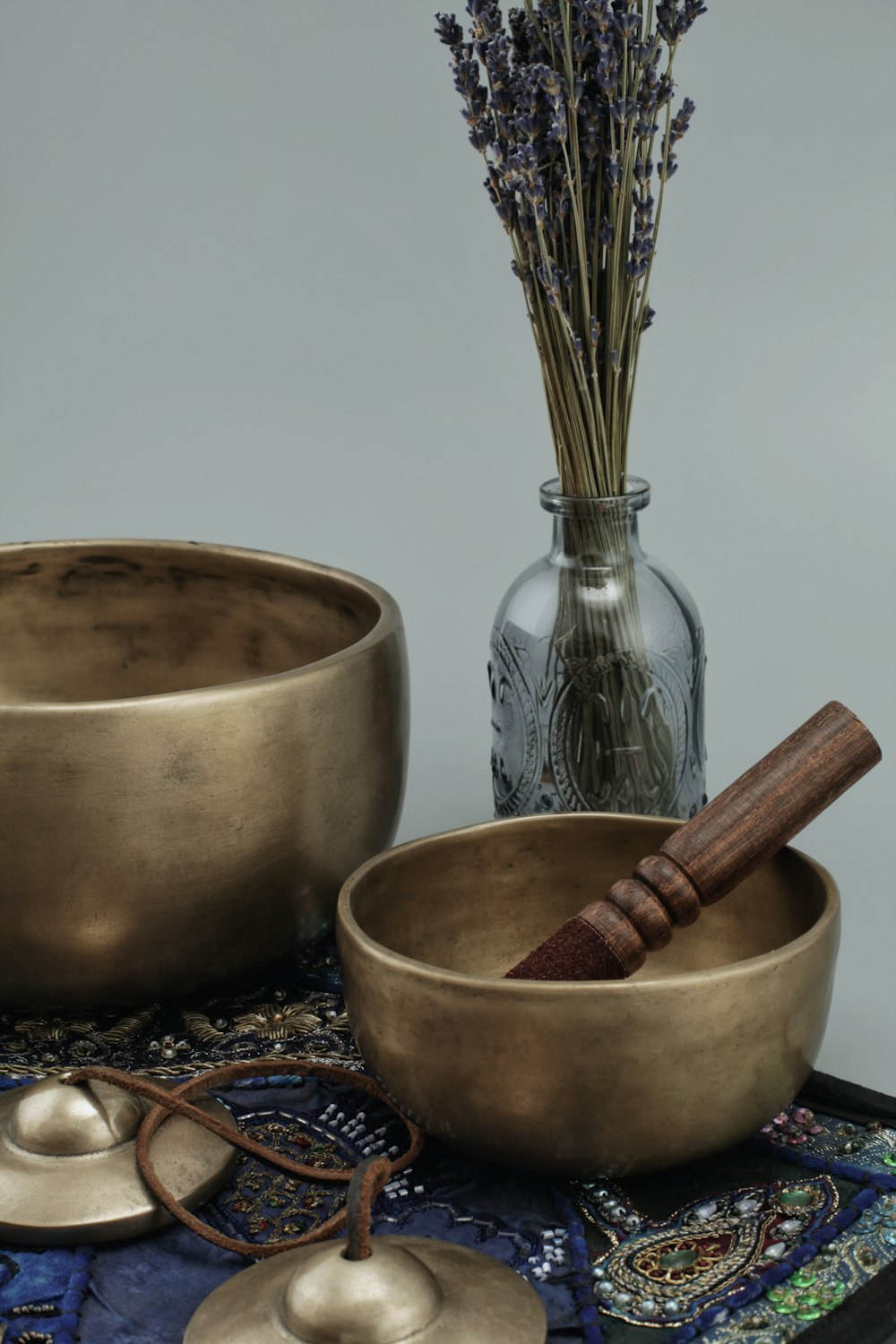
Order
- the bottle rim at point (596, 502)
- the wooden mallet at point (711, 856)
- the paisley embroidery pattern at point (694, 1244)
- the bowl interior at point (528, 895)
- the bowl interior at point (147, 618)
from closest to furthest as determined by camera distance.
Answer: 1. the paisley embroidery pattern at point (694, 1244)
2. the wooden mallet at point (711, 856)
3. the bowl interior at point (528, 895)
4. the bottle rim at point (596, 502)
5. the bowl interior at point (147, 618)

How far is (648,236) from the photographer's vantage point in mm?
1580

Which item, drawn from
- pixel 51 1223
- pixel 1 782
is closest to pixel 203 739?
pixel 1 782

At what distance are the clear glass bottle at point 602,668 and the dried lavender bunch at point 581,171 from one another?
0.07 meters

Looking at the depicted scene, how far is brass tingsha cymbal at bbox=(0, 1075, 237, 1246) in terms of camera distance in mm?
1179

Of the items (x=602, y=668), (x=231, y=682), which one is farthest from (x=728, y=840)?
(x=231, y=682)

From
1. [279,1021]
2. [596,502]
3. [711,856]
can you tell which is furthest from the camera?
[596,502]

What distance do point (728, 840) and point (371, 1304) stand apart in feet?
1.56

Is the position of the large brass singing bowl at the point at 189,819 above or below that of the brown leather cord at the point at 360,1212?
above

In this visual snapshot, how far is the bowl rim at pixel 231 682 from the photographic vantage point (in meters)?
1.38

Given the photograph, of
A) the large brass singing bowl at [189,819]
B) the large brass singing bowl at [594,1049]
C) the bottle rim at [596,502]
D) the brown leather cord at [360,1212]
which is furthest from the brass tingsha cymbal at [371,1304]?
the bottle rim at [596,502]

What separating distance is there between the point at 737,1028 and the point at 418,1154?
26cm

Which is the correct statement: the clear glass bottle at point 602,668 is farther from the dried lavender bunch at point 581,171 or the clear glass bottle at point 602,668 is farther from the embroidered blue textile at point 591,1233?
the embroidered blue textile at point 591,1233

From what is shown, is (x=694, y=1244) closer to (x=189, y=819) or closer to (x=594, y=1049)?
(x=594, y=1049)

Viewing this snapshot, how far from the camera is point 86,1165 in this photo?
3.98ft
